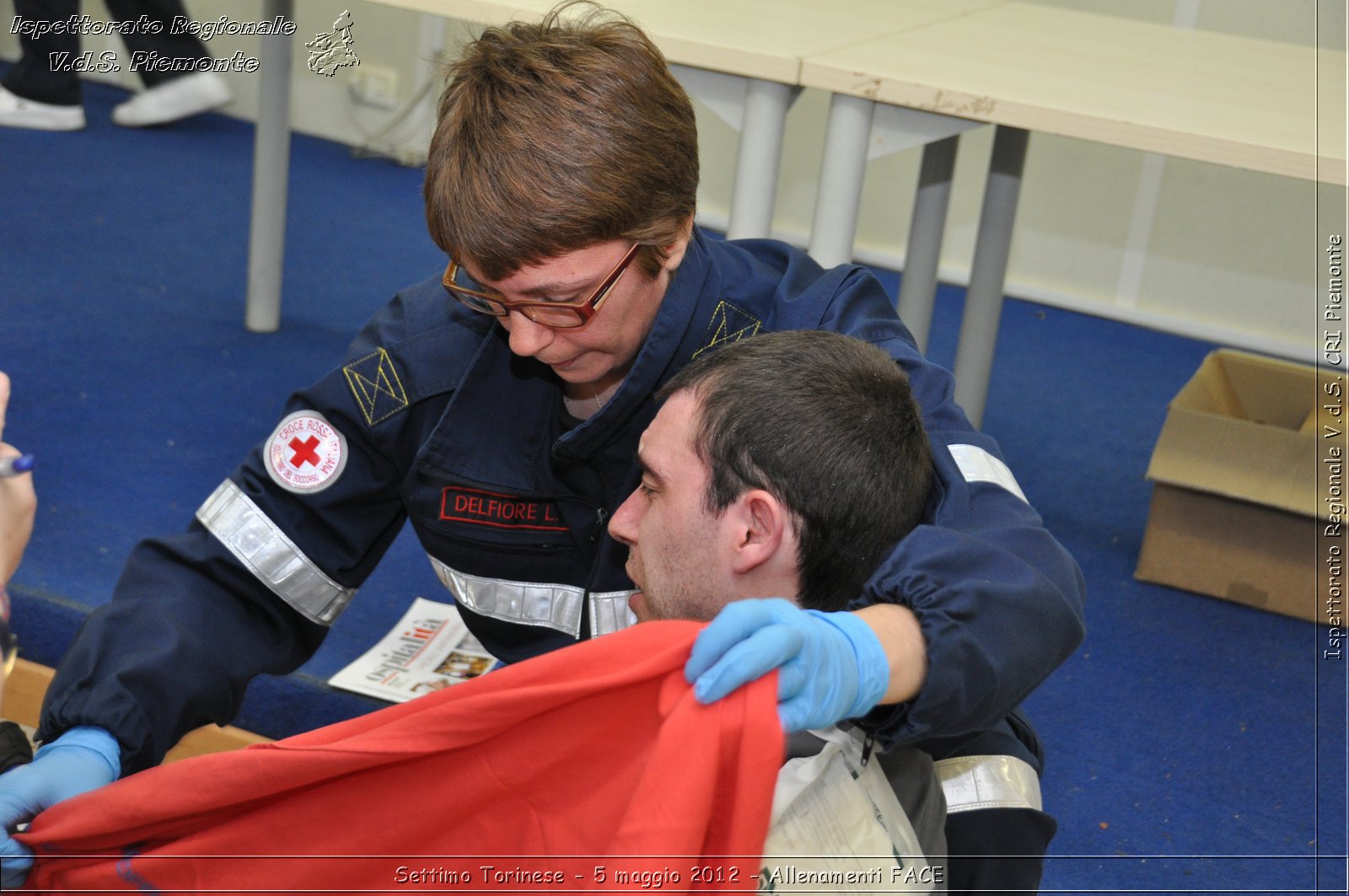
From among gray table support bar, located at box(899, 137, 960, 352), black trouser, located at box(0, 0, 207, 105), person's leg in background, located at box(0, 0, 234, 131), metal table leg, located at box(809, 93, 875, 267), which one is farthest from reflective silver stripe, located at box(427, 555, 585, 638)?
black trouser, located at box(0, 0, 207, 105)

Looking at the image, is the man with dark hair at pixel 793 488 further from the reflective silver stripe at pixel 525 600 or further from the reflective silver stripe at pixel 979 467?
the reflective silver stripe at pixel 525 600

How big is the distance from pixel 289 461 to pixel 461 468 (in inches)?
7.5

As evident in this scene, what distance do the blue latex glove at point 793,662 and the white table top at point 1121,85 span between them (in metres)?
1.16

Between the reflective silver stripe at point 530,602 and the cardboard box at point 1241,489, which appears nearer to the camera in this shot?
the reflective silver stripe at point 530,602

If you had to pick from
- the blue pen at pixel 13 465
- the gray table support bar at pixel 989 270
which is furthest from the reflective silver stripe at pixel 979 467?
the gray table support bar at pixel 989 270

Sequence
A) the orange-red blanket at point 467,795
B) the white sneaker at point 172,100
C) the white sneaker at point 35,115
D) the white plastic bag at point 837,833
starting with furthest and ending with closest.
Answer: the white sneaker at point 172,100 < the white sneaker at point 35,115 < the white plastic bag at point 837,833 < the orange-red blanket at point 467,795

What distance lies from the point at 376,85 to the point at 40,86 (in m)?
1.18

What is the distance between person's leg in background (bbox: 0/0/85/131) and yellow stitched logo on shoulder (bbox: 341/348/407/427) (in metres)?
3.50

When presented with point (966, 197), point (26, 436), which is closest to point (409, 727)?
point (26, 436)

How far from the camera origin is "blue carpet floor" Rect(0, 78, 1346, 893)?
1.96 metres

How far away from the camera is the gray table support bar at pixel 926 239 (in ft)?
8.13

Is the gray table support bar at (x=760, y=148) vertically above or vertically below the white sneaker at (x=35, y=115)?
above

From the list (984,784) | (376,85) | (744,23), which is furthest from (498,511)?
(376,85)

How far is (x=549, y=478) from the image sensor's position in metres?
1.46
